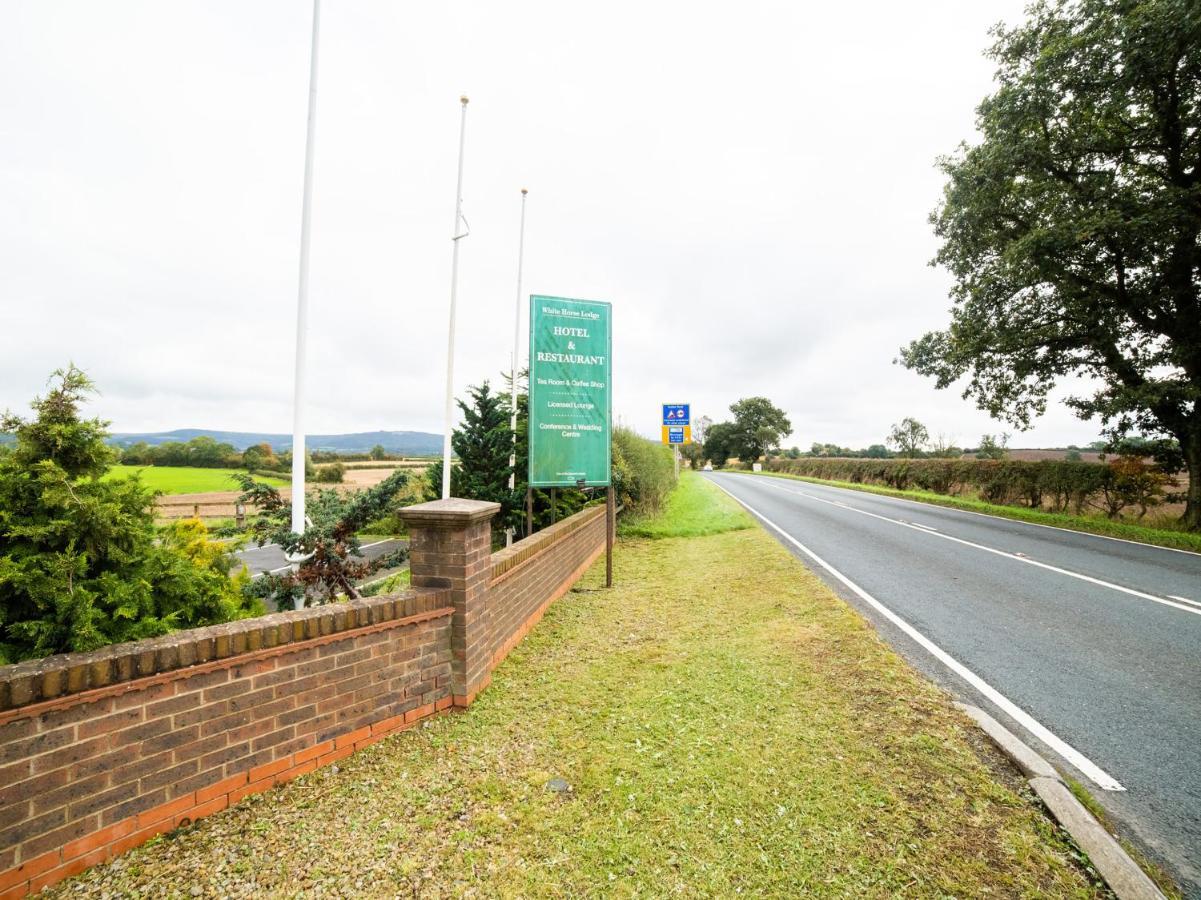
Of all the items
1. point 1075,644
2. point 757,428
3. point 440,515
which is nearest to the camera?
point 440,515

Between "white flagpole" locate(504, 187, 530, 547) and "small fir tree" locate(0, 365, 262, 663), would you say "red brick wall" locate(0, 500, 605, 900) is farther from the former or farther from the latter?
"white flagpole" locate(504, 187, 530, 547)

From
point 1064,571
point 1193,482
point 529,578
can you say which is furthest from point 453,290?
point 1193,482

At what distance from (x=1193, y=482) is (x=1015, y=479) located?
514 cm

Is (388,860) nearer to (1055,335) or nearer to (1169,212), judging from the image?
(1169,212)

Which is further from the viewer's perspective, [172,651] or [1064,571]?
[1064,571]

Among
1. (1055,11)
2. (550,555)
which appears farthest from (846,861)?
(1055,11)

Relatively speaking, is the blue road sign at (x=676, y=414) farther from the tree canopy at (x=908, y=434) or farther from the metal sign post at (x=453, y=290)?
the tree canopy at (x=908, y=434)

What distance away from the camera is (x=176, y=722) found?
2.32 meters

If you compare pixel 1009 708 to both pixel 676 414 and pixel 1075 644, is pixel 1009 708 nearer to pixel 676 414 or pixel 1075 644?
pixel 1075 644

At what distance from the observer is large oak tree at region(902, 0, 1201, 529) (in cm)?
1132

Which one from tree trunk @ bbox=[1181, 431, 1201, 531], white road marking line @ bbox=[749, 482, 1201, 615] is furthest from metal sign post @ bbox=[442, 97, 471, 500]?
tree trunk @ bbox=[1181, 431, 1201, 531]

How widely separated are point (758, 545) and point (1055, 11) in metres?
16.3

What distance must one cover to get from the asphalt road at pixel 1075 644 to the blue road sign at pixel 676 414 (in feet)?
32.0

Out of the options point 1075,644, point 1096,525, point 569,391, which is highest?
point 569,391
